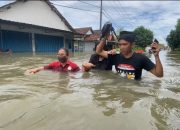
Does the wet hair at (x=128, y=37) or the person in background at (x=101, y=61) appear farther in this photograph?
the person in background at (x=101, y=61)

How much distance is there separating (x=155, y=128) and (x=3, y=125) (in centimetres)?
150

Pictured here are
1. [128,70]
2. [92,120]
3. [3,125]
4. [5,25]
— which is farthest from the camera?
[5,25]

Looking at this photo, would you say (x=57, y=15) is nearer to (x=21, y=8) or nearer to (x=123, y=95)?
(x=21, y=8)

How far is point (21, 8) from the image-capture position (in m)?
20.0

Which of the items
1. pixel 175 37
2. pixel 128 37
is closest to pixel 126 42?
pixel 128 37

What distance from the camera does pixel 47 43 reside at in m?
22.5

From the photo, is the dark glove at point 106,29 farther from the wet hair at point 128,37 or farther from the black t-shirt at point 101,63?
the black t-shirt at point 101,63

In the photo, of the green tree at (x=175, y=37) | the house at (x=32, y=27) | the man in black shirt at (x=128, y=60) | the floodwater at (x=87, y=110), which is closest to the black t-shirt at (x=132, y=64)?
the man in black shirt at (x=128, y=60)

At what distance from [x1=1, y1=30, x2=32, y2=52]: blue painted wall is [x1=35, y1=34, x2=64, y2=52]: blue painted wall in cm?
107

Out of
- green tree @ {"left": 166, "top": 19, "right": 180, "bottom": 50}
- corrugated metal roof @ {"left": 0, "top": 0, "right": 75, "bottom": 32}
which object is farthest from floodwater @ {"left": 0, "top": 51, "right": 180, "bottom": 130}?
green tree @ {"left": 166, "top": 19, "right": 180, "bottom": 50}

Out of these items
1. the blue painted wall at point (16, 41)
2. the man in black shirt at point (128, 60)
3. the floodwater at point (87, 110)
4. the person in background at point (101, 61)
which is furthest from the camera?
the blue painted wall at point (16, 41)

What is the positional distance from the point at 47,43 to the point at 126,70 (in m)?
17.7

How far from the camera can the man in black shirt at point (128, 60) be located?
5.29 metres

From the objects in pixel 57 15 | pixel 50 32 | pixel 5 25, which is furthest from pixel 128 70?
pixel 57 15
